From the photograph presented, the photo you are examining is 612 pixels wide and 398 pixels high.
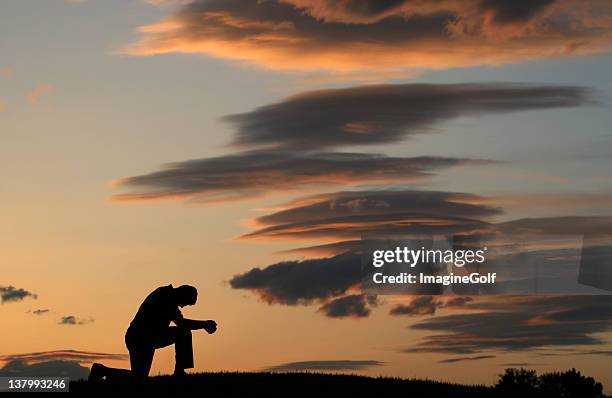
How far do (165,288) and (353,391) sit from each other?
6.81 metres

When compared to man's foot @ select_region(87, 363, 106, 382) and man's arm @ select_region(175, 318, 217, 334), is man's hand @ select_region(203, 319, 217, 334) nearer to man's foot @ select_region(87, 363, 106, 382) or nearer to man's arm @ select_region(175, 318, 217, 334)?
man's arm @ select_region(175, 318, 217, 334)

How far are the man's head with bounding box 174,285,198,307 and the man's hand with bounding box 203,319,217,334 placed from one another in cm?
73

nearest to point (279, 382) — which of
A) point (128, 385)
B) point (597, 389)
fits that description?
point (128, 385)

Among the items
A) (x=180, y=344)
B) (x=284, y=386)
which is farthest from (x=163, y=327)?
(x=284, y=386)

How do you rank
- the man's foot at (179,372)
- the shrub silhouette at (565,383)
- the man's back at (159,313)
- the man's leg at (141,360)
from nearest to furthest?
the man's back at (159,313)
the man's leg at (141,360)
the man's foot at (179,372)
the shrub silhouette at (565,383)

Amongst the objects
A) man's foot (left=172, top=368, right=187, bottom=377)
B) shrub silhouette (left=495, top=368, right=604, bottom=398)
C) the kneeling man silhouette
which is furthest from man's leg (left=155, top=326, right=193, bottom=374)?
shrub silhouette (left=495, top=368, right=604, bottom=398)

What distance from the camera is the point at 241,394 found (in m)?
34.5

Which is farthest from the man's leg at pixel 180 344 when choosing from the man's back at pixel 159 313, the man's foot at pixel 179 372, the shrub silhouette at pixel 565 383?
the shrub silhouette at pixel 565 383

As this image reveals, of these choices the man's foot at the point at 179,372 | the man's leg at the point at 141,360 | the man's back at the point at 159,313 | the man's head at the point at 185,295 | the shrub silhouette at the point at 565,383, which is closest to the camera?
the man's head at the point at 185,295

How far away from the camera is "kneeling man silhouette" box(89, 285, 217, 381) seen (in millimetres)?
34406

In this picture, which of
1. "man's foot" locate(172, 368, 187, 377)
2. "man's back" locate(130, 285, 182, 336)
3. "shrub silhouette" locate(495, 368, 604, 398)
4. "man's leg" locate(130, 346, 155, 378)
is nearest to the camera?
"man's back" locate(130, 285, 182, 336)

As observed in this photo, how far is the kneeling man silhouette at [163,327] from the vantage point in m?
34.4

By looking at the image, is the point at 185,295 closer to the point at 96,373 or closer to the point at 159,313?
the point at 159,313

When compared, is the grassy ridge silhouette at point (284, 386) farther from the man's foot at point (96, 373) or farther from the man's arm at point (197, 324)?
the man's arm at point (197, 324)
